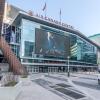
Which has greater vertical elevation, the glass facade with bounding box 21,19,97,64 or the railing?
the glass facade with bounding box 21,19,97,64

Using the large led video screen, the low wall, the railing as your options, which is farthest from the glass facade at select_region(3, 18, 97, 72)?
the low wall

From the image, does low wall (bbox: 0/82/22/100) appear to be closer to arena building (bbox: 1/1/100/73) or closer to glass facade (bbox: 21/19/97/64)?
arena building (bbox: 1/1/100/73)

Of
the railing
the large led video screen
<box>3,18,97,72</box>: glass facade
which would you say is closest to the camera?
the railing

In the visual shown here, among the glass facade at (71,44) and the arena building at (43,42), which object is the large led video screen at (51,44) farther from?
the glass facade at (71,44)

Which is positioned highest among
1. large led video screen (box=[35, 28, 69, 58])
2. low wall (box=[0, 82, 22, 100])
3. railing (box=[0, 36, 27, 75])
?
large led video screen (box=[35, 28, 69, 58])

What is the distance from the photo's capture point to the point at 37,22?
79.6m

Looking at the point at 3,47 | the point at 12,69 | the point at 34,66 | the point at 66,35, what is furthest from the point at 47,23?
the point at 12,69

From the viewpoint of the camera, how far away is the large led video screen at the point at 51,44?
255 ft

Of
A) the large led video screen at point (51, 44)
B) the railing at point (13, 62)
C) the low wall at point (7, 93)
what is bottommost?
the low wall at point (7, 93)

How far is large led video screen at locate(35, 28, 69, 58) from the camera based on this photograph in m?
77.6

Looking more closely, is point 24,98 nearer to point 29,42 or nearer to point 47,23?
point 29,42

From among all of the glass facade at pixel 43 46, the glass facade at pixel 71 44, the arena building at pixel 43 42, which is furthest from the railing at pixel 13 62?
the glass facade at pixel 71 44

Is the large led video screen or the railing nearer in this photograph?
the railing

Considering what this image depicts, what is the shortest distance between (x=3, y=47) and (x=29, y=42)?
21.4 meters
